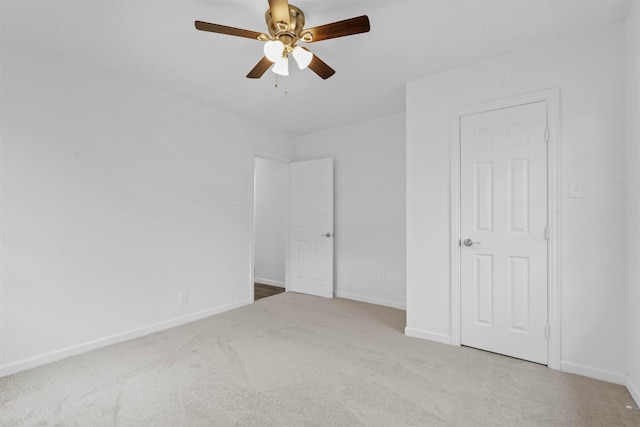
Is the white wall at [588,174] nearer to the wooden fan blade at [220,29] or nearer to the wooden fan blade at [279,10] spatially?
the wooden fan blade at [279,10]

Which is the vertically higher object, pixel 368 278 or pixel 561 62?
pixel 561 62

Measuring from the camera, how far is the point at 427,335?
9.50 ft

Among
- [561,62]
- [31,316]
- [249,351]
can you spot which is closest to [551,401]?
[249,351]

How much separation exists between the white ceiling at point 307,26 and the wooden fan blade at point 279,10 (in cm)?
24

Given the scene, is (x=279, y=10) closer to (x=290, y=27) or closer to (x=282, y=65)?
(x=290, y=27)

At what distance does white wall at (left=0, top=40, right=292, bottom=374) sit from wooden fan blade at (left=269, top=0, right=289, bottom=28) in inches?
77.9

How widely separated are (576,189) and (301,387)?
2427 millimetres

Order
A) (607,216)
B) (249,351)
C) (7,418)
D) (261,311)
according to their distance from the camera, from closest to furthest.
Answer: (7,418) → (607,216) → (249,351) → (261,311)

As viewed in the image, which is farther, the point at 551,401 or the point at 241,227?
the point at 241,227

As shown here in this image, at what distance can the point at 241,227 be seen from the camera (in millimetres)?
4020

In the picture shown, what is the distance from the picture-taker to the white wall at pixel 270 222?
5312 mm

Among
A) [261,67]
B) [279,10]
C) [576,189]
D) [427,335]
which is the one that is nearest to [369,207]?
[427,335]

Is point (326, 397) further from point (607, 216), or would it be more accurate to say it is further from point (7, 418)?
point (607, 216)

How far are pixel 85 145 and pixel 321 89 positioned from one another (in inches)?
87.4
